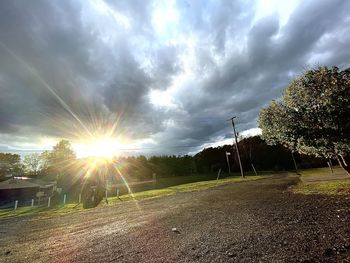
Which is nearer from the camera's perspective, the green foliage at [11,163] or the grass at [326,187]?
the grass at [326,187]

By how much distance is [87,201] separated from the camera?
65.8ft

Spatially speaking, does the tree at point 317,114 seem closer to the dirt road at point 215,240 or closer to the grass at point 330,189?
the grass at point 330,189

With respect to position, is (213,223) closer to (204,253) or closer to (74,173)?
(204,253)

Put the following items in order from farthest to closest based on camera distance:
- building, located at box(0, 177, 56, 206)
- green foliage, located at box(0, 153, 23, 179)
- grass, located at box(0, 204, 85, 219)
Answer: green foliage, located at box(0, 153, 23, 179)
building, located at box(0, 177, 56, 206)
grass, located at box(0, 204, 85, 219)

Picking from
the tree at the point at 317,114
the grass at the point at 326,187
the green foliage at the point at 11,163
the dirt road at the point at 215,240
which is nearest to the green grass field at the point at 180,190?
the grass at the point at 326,187

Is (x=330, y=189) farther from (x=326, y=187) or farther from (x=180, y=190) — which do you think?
(x=180, y=190)

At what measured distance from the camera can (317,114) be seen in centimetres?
1135

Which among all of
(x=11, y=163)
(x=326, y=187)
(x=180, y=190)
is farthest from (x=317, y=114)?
(x=11, y=163)

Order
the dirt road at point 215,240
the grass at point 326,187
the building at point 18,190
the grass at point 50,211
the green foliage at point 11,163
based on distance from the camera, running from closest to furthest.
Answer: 1. the dirt road at point 215,240
2. the grass at point 326,187
3. the grass at point 50,211
4. the building at point 18,190
5. the green foliage at point 11,163

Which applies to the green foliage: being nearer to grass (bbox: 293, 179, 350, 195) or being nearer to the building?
the building

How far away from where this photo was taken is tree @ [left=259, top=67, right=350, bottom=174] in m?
10.6

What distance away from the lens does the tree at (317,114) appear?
1063 centimetres

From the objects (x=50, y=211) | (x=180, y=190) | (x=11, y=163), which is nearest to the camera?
(x=50, y=211)

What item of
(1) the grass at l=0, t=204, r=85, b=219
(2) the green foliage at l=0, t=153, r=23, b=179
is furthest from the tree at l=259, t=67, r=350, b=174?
(2) the green foliage at l=0, t=153, r=23, b=179
